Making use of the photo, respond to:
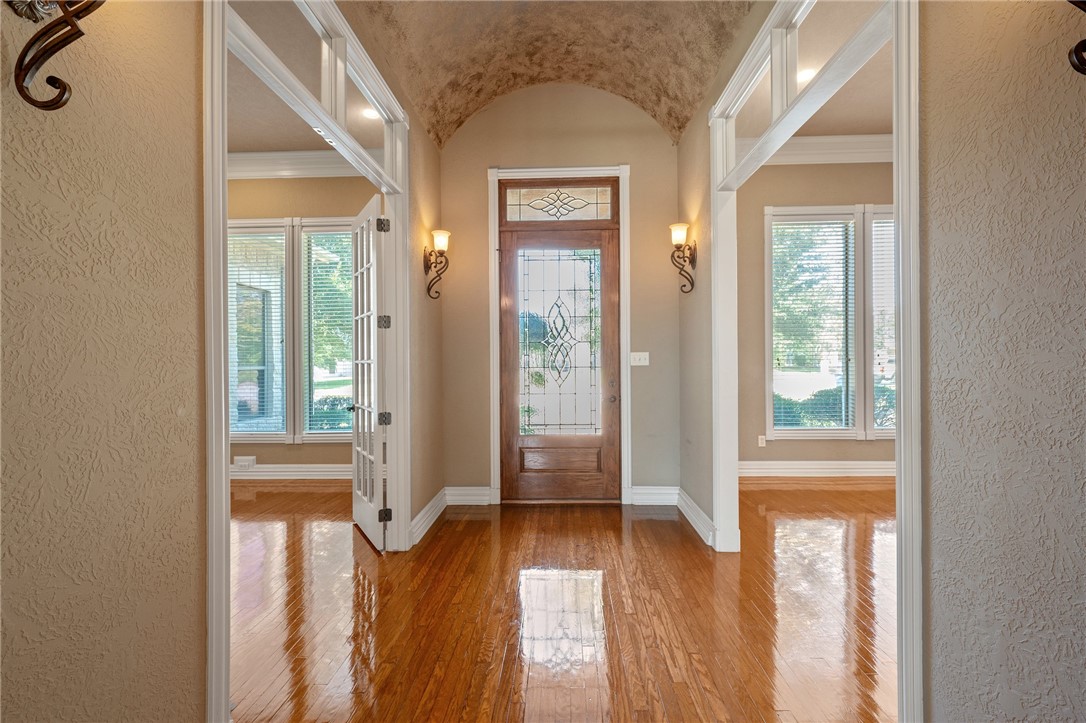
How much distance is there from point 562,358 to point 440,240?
4.52 ft

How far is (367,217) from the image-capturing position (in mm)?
3664

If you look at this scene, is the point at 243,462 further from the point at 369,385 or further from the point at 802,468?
the point at 802,468

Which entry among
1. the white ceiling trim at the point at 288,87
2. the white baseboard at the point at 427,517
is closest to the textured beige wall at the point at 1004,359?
the white ceiling trim at the point at 288,87

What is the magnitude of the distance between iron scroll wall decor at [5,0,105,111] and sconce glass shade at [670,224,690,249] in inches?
146

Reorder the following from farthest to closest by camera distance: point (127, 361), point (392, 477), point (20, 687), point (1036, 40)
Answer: point (392, 477) → point (127, 361) → point (1036, 40) → point (20, 687)

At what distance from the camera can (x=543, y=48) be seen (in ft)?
13.4

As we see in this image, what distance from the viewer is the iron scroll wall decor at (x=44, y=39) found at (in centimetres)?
100

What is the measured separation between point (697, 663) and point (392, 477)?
2.07m

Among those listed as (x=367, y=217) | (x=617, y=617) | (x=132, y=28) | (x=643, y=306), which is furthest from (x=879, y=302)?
(x=132, y=28)

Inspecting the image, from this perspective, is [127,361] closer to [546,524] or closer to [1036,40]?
[1036,40]

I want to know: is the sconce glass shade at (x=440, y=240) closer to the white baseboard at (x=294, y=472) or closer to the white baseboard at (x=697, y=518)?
the white baseboard at (x=294, y=472)

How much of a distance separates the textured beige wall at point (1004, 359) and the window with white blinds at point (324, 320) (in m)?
4.90

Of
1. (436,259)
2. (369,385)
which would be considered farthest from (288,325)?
(369,385)

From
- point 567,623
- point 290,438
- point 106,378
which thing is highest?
point 106,378
